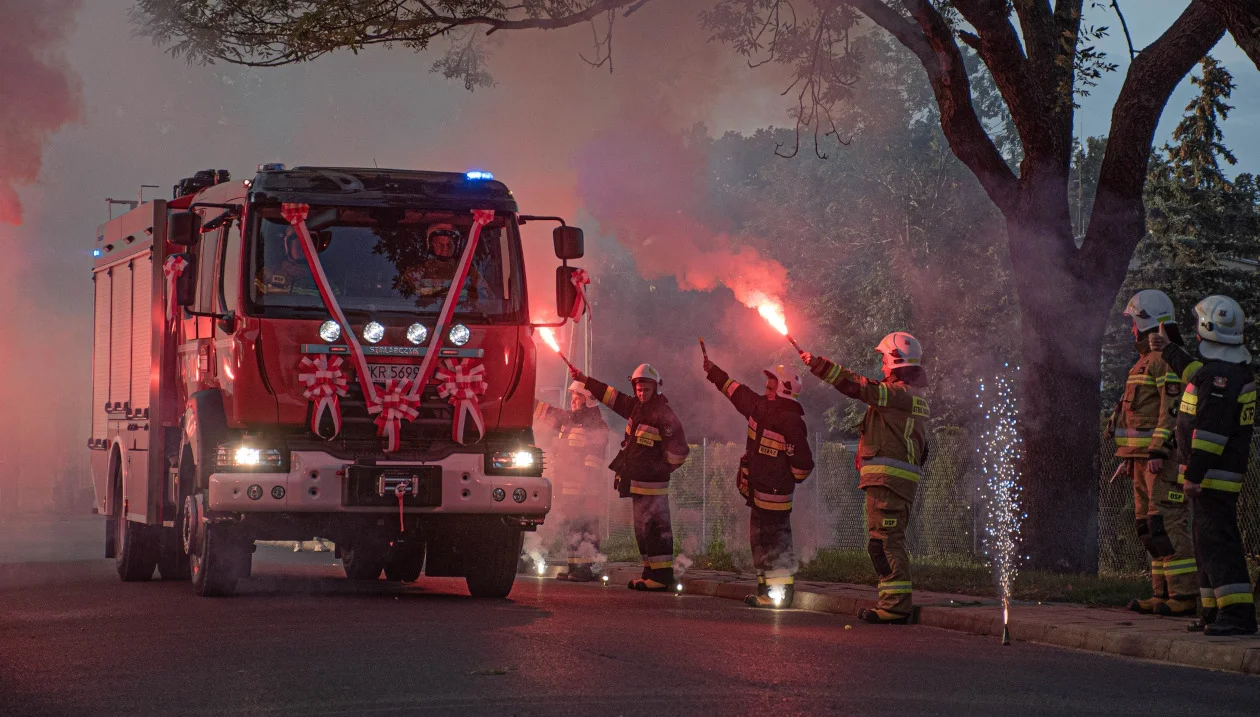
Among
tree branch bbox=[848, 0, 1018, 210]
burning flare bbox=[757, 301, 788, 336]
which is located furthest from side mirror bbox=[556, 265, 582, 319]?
tree branch bbox=[848, 0, 1018, 210]

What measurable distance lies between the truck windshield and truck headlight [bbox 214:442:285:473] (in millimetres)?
1048

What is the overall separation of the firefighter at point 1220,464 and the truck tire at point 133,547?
9.62 metres

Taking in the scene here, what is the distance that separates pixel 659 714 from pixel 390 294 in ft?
20.5

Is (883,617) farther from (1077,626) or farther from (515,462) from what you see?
(515,462)

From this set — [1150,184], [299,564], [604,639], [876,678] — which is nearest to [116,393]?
[299,564]

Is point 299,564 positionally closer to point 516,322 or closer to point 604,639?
point 516,322

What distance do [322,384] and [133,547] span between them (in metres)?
4.45

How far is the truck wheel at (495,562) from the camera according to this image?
45.3 ft

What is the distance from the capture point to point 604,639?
1013cm

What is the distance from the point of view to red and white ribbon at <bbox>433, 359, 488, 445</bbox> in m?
12.6

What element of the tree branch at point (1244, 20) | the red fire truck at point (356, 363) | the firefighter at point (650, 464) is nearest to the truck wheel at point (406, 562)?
the red fire truck at point (356, 363)

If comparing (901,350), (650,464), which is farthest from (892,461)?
(650,464)

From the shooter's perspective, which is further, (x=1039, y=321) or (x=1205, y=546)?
(x=1039, y=321)

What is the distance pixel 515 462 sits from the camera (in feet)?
42.4
